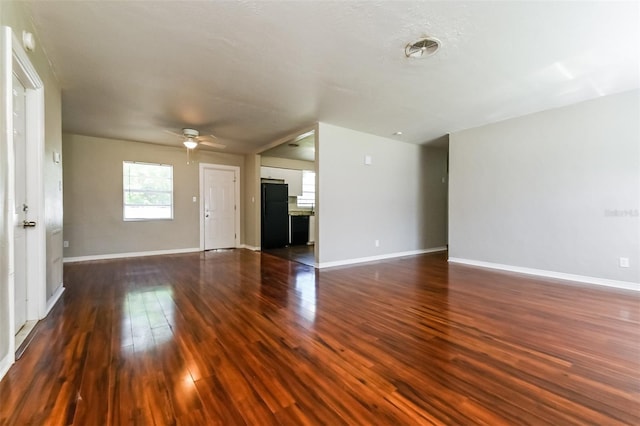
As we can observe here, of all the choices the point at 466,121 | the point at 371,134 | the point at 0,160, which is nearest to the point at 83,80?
the point at 0,160

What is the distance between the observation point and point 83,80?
309cm

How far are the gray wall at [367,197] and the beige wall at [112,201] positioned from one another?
11.8 ft

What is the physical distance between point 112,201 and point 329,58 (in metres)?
5.44

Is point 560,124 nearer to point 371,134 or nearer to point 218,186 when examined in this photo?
point 371,134

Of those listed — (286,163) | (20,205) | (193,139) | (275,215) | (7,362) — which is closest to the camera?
(7,362)

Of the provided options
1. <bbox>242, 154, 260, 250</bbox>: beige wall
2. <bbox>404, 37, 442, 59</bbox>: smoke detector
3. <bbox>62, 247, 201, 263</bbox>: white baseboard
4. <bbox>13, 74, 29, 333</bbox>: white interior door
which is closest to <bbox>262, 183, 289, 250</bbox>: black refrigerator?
<bbox>242, 154, 260, 250</bbox>: beige wall

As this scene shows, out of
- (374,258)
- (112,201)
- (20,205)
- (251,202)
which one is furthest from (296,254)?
Answer: (20,205)

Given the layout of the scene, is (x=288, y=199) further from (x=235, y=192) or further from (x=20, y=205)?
(x=20, y=205)

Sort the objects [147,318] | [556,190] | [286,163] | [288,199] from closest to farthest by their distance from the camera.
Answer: [147,318] < [556,190] < [288,199] < [286,163]

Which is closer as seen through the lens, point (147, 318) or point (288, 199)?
point (147, 318)

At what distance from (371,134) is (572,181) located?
3179 millimetres

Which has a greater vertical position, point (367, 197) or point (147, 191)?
point (147, 191)

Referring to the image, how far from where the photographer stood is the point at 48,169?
278cm

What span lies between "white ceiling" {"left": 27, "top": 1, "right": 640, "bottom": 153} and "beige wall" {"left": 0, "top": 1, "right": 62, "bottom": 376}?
0.13 m
